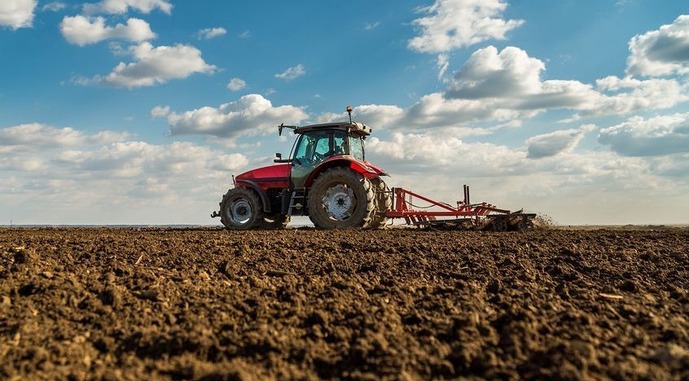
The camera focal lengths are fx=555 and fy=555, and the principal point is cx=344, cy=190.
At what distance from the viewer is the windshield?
1224cm

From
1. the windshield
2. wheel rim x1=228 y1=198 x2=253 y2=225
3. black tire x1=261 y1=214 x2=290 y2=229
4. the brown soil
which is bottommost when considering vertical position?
the brown soil

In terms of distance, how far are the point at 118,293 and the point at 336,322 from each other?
5.63 feet

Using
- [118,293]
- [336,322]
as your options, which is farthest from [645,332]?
[118,293]

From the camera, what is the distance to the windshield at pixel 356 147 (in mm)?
12237

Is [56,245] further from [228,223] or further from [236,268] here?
[228,223]

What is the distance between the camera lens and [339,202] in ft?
38.8

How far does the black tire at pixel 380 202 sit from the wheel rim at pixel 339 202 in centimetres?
55

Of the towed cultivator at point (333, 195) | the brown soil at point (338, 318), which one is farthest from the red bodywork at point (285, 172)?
the brown soil at point (338, 318)

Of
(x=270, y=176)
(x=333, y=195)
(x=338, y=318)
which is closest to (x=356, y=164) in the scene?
(x=333, y=195)

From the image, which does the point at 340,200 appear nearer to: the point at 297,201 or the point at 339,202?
the point at 339,202

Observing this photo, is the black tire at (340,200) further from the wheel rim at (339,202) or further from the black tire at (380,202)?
the black tire at (380,202)

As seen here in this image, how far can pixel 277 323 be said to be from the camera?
3.41 meters

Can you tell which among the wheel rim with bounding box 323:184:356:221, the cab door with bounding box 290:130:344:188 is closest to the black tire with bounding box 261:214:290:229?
the cab door with bounding box 290:130:344:188

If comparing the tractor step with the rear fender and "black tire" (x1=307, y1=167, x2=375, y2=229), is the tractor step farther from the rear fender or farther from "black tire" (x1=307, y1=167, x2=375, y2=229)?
the rear fender
